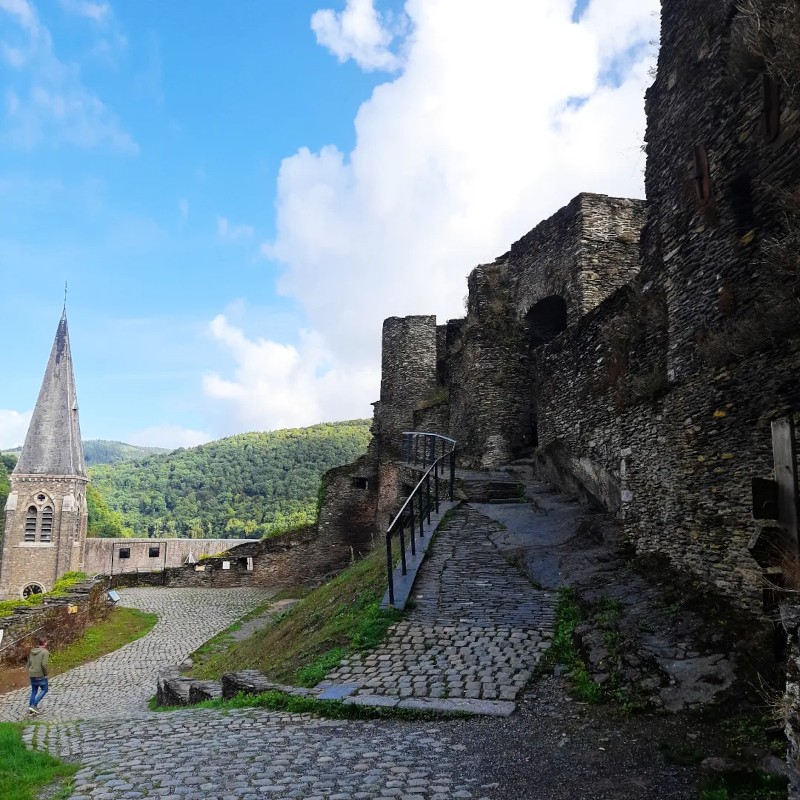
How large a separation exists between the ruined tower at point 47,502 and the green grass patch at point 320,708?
53714mm

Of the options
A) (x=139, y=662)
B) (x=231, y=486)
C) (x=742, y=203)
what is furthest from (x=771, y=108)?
(x=231, y=486)

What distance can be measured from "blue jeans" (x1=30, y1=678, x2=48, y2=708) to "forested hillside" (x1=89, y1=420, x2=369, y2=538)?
6917cm

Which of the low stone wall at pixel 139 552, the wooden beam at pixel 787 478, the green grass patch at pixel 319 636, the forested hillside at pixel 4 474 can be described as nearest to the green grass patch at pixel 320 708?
the green grass patch at pixel 319 636

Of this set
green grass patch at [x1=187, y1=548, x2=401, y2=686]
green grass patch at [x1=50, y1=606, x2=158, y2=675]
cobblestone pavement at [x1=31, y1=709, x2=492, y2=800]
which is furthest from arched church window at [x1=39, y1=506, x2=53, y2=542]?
cobblestone pavement at [x1=31, y1=709, x2=492, y2=800]

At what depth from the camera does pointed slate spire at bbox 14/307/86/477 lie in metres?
55.7

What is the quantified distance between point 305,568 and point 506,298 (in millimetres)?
13484

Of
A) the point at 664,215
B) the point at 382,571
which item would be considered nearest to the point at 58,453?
the point at 382,571

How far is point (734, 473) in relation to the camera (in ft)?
20.1

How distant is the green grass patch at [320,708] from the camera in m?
5.64

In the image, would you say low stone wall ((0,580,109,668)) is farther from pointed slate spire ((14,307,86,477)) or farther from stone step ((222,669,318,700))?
pointed slate spire ((14,307,86,477))

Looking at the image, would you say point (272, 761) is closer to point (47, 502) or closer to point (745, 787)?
point (745, 787)

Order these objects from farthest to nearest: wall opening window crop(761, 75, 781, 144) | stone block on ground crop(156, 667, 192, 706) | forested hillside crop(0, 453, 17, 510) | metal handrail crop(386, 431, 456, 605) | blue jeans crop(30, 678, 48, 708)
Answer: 1. forested hillside crop(0, 453, 17, 510)
2. blue jeans crop(30, 678, 48, 708)
3. stone block on ground crop(156, 667, 192, 706)
4. metal handrail crop(386, 431, 456, 605)
5. wall opening window crop(761, 75, 781, 144)

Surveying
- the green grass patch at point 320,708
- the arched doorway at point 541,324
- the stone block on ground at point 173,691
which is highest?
the arched doorway at point 541,324

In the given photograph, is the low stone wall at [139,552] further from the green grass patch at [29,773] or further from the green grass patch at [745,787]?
the green grass patch at [745,787]
